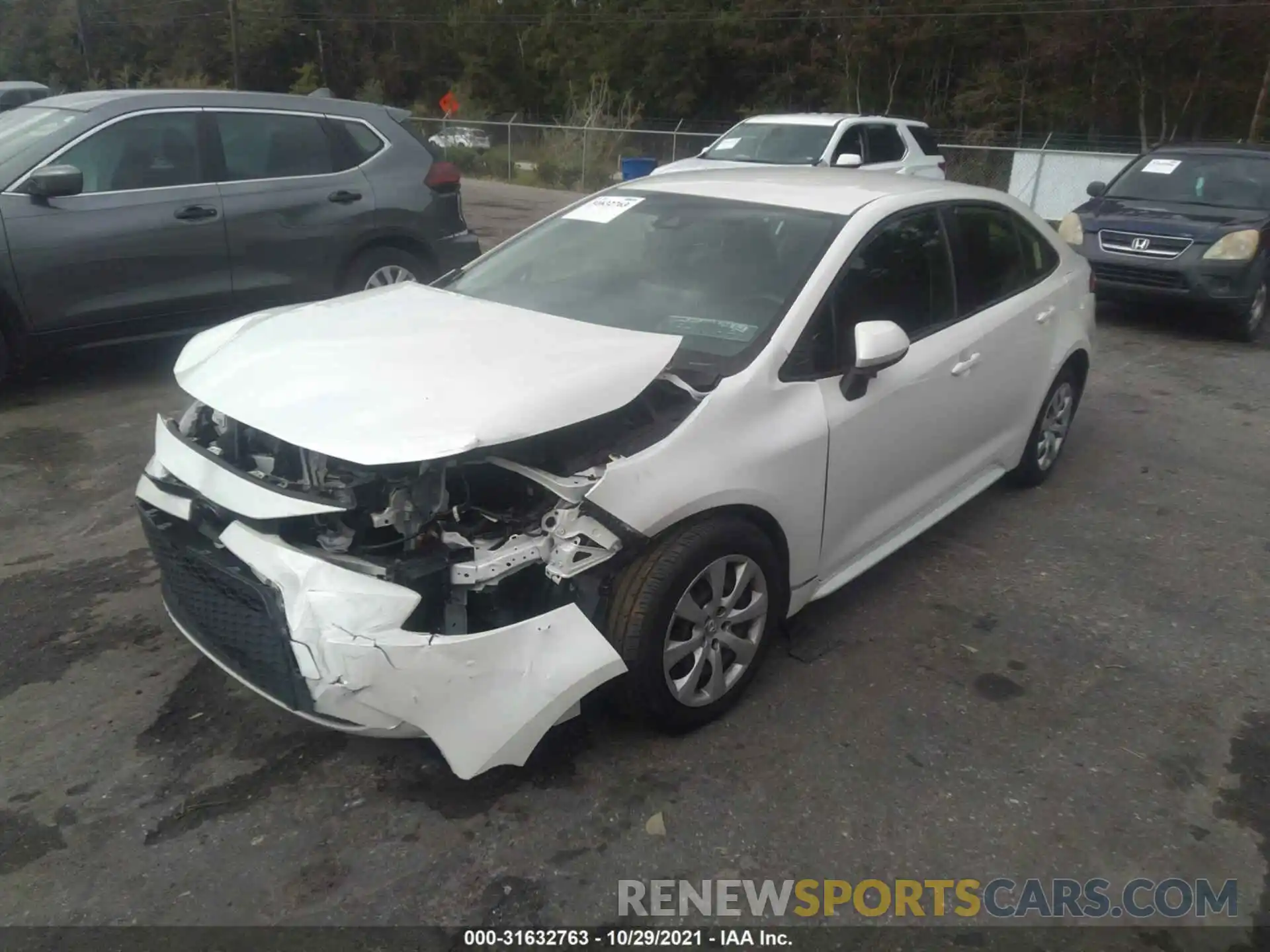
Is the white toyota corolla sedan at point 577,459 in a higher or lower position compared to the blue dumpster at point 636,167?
higher

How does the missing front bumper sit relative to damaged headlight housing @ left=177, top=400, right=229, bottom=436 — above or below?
below

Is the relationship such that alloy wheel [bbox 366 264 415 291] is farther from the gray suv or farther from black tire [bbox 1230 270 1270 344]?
black tire [bbox 1230 270 1270 344]

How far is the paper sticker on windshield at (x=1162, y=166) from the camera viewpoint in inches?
388

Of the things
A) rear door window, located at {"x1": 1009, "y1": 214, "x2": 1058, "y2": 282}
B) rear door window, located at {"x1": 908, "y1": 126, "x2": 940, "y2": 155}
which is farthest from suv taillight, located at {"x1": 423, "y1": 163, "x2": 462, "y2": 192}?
rear door window, located at {"x1": 908, "y1": 126, "x2": 940, "y2": 155}

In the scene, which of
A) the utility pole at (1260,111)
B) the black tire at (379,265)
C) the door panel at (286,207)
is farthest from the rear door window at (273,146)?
the utility pole at (1260,111)

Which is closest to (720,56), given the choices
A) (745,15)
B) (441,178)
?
(745,15)

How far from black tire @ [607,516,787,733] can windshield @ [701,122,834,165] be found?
31.2ft

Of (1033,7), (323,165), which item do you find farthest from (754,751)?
(1033,7)

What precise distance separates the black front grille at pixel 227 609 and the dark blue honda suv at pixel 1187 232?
770 cm

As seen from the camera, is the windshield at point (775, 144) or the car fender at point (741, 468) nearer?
the car fender at point (741, 468)

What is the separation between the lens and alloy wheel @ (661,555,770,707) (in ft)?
10.0

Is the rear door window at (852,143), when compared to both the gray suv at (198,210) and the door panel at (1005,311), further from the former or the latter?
the door panel at (1005,311)

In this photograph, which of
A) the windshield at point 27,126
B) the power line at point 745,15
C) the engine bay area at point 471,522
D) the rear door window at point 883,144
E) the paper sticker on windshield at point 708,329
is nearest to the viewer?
the engine bay area at point 471,522

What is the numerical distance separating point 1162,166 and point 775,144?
431 centimetres
